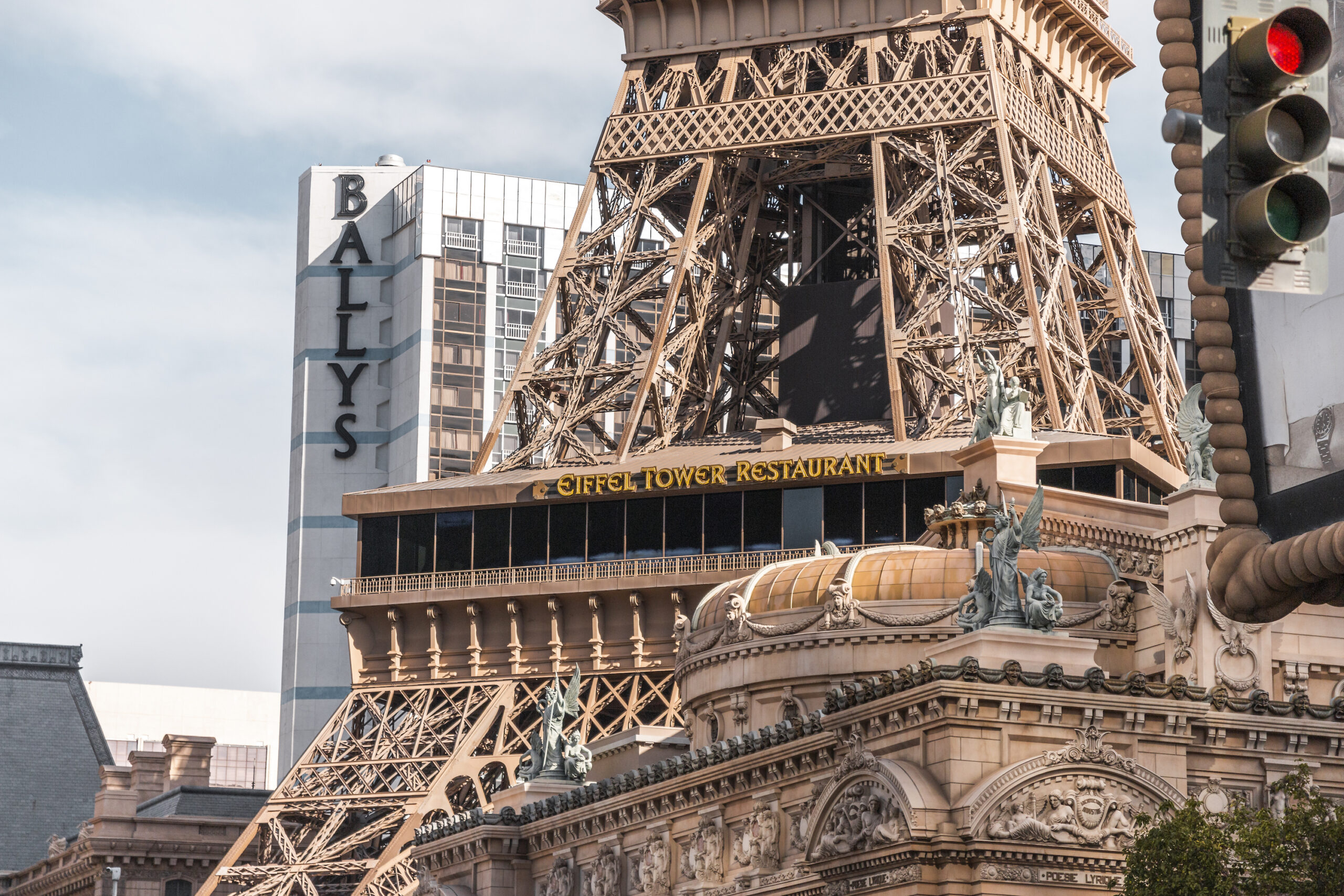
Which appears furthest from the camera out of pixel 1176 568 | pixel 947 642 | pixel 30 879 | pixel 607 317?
pixel 30 879

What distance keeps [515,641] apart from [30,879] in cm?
4393

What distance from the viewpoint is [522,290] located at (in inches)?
6004

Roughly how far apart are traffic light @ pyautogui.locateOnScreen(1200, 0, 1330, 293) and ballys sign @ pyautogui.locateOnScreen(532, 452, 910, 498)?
5975 centimetres

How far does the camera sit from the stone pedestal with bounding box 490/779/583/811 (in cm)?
5912

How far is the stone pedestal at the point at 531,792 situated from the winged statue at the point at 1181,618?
17683 mm

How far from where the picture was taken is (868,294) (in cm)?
8325

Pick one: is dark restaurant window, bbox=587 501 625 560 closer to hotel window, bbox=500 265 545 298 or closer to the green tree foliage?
the green tree foliage

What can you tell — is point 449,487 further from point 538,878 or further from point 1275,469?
point 1275,469

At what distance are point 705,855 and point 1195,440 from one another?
41.8 ft

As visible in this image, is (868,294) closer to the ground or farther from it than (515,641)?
farther from it

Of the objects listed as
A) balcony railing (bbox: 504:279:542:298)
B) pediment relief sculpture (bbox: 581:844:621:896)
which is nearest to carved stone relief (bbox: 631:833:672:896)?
pediment relief sculpture (bbox: 581:844:621:896)

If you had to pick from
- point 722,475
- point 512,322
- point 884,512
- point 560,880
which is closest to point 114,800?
point 722,475

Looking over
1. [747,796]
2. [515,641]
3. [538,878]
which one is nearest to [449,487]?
[515,641]

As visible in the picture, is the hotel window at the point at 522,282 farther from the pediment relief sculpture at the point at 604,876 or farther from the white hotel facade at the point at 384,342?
the pediment relief sculpture at the point at 604,876
